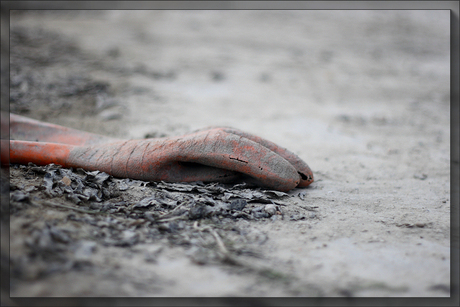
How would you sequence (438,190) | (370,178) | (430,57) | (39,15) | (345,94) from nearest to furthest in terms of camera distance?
(438,190)
(370,178)
(345,94)
(430,57)
(39,15)

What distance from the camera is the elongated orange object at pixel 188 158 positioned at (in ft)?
8.18

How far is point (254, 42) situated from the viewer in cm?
763

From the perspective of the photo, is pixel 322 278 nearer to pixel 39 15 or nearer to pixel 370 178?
pixel 370 178

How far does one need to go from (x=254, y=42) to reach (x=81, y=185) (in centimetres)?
606

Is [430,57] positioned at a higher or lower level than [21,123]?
higher

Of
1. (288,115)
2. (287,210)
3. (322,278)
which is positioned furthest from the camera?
(288,115)

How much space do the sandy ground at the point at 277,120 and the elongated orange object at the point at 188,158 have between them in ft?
0.67

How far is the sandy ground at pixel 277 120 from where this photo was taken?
170 centimetres

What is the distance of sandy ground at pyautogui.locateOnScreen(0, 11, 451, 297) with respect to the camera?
5.58 ft

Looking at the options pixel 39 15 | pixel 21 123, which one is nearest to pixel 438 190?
pixel 21 123

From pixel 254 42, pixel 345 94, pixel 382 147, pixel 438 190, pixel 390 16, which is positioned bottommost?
pixel 438 190

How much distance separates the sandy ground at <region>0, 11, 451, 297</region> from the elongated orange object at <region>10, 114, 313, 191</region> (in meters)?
0.20

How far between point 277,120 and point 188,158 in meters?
2.40

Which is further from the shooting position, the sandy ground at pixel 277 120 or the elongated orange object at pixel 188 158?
the elongated orange object at pixel 188 158
